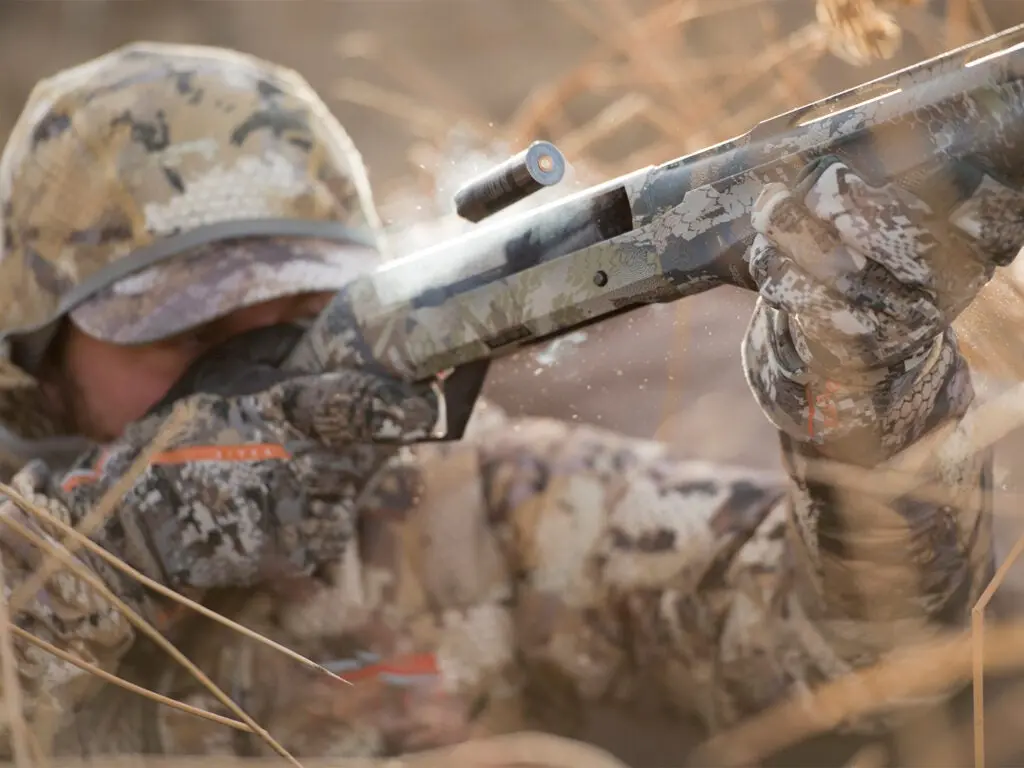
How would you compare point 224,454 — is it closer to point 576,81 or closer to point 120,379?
point 120,379

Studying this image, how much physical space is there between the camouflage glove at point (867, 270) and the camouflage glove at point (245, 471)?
512 millimetres

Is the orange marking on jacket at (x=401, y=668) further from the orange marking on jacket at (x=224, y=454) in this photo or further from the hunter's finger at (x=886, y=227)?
the hunter's finger at (x=886, y=227)

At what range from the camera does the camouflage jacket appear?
139cm

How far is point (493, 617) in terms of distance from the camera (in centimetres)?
159

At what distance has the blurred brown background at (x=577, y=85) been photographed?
1851mm

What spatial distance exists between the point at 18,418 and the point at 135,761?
0.55 m

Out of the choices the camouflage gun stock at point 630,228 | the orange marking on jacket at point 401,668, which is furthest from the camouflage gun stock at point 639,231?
the orange marking on jacket at point 401,668

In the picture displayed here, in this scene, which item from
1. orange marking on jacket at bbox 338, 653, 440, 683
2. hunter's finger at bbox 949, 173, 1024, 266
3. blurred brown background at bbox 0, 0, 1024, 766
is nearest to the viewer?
hunter's finger at bbox 949, 173, 1024, 266

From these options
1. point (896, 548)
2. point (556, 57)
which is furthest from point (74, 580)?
point (556, 57)

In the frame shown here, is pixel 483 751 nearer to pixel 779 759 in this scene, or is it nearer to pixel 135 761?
pixel 135 761

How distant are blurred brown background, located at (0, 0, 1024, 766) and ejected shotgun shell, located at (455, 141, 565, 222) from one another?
0.31 metres

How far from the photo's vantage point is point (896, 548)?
1.13 metres

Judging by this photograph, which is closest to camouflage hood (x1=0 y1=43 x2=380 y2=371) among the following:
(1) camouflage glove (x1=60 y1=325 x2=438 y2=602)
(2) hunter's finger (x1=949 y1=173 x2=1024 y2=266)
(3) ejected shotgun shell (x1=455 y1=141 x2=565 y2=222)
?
(1) camouflage glove (x1=60 y1=325 x2=438 y2=602)

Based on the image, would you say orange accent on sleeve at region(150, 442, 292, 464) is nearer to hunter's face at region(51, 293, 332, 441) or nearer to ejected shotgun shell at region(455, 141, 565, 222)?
hunter's face at region(51, 293, 332, 441)
